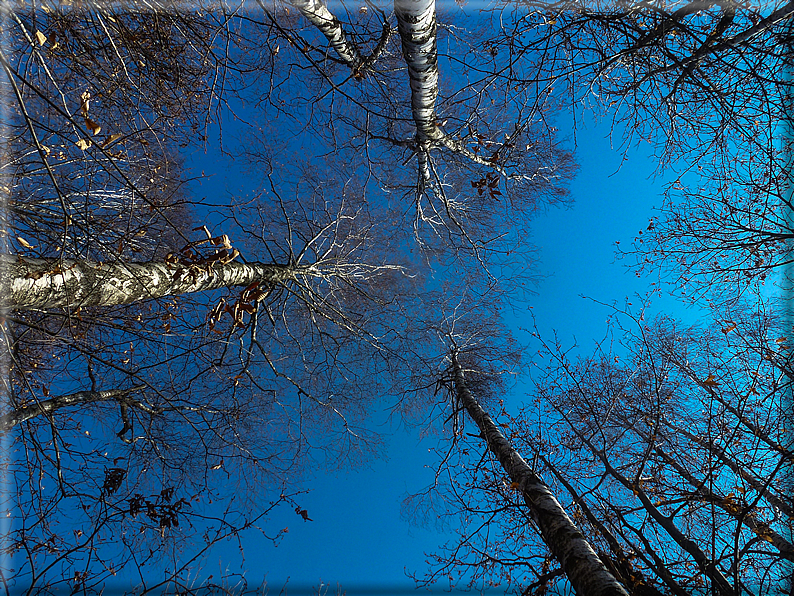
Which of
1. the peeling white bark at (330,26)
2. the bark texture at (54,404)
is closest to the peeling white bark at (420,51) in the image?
the peeling white bark at (330,26)

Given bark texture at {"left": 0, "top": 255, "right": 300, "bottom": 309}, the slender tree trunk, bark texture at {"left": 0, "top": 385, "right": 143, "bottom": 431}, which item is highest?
bark texture at {"left": 0, "top": 385, "right": 143, "bottom": 431}

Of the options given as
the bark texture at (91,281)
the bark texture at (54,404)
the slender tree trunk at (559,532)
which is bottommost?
the slender tree trunk at (559,532)

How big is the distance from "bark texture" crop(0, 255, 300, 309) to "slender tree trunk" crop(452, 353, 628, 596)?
369 centimetres

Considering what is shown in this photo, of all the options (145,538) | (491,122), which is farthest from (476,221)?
(145,538)

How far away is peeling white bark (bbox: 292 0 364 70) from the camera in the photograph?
97.8 inches

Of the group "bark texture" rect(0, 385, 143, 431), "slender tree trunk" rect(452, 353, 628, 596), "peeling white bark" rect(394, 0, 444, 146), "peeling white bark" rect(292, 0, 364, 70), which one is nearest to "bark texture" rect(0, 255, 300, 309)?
"bark texture" rect(0, 385, 143, 431)

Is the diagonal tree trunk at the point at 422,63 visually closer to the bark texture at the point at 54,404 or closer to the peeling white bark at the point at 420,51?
the peeling white bark at the point at 420,51

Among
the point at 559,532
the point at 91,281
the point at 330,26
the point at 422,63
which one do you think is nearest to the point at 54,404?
the point at 91,281

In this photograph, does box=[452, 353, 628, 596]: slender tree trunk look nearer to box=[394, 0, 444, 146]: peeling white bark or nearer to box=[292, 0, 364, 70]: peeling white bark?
box=[394, 0, 444, 146]: peeling white bark

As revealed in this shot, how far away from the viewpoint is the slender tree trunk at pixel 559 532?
2274mm

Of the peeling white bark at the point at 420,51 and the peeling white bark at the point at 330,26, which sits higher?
the peeling white bark at the point at 330,26

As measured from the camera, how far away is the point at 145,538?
4.97 m

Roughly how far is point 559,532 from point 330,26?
4514 mm

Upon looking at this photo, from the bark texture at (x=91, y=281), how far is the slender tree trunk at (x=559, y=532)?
3687mm
